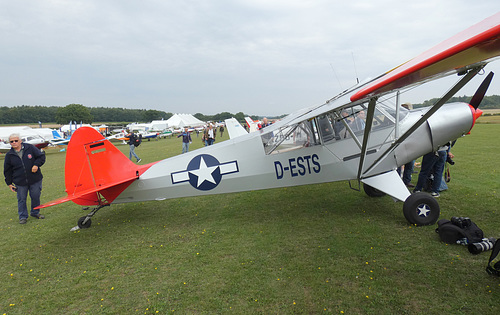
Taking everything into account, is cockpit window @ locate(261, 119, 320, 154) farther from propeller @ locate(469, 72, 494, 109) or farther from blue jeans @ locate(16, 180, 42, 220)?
blue jeans @ locate(16, 180, 42, 220)

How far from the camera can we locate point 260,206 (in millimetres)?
5480

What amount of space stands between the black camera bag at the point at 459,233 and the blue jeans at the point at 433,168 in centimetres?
195

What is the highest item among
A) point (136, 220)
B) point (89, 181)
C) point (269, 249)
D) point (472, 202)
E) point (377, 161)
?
point (89, 181)

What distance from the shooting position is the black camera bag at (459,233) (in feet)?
10.5

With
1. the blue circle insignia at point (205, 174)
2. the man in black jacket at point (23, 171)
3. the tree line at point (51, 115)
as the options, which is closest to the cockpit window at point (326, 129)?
the blue circle insignia at point (205, 174)

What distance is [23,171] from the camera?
5.15 m

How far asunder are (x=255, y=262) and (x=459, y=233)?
100 inches

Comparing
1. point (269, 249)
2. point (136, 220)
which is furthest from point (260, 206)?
point (136, 220)

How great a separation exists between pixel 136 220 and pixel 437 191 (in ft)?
19.3

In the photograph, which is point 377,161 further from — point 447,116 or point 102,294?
point 102,294

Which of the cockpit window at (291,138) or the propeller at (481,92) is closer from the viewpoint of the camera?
the propeller at (481,92)

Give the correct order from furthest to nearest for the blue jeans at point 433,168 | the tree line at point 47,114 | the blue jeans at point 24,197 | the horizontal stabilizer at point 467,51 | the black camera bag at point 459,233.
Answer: the tree line at point 47,114 → the blue jeans at point 24,197 → the blue jeans at point 433,168 → the black camera bag at point 459,233 → the horizontal stabilizer at point 467,51

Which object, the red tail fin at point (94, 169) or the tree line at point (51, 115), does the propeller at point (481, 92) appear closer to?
the red tail fin at point (94, 169)

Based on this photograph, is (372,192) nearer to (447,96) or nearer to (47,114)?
(447,96)
